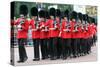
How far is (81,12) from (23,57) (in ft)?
3.85

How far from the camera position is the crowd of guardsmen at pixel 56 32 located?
3.93 meters

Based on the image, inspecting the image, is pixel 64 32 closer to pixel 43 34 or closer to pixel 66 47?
pixel 66 47

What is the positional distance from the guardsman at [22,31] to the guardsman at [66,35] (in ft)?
1.96

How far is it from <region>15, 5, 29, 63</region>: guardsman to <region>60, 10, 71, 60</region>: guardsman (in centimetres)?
60

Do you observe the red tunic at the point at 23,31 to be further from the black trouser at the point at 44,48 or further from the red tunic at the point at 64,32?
the red tunic at the point at 64,32

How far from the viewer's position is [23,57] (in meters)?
3.93

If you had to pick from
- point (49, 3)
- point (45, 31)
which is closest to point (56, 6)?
point (49, 3)

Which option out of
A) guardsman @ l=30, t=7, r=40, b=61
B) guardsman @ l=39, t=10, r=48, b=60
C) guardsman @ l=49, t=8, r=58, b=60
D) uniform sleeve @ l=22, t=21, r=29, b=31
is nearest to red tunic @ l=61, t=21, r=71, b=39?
guardsman @ l=49, t=8, r=58, b=60

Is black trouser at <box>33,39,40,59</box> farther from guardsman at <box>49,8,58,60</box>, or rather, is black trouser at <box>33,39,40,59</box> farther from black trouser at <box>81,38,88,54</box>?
A: black trouser at <box>81,38,88,54</box>

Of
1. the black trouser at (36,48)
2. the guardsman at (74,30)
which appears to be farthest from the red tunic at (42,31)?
the guardsman at (74,30)

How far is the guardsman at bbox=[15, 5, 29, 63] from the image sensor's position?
3.88 meters

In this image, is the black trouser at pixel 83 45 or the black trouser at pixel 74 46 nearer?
the black trouser at pixel 74 46

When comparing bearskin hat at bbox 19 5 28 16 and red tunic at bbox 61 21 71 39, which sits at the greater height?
bearskin hat at bbox 19 5 28 16

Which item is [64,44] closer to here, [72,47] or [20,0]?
[72,47]
